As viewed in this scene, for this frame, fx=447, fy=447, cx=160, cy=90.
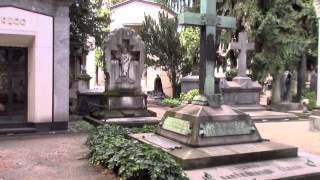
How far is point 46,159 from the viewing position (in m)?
8.09

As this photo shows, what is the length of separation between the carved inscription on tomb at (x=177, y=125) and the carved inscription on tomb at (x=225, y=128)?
0.27 m

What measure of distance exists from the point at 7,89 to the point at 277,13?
530 inches

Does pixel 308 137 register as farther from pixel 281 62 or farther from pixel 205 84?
pixel 281 62

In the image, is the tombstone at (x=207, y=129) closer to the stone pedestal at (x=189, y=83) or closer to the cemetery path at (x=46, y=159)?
the cemetery path at (x=46, y=159)

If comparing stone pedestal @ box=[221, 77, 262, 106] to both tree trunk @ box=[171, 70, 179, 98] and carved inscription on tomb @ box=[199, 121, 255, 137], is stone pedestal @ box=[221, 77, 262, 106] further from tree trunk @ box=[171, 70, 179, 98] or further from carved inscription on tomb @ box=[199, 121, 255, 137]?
carved inscription on tomb @ box=[199, 121, 255, 137]

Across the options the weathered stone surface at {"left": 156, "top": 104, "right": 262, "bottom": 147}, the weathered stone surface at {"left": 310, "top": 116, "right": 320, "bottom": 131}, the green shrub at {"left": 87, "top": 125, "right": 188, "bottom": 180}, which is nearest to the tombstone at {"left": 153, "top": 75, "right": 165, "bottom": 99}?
the weathered stone surface at {"left": 310, "top": 116, "right": 320, "bottom": 131}

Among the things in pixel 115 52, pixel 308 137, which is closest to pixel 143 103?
pixel 115 52

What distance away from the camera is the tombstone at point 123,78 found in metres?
13.9

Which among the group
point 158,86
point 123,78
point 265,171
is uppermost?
point 123,78

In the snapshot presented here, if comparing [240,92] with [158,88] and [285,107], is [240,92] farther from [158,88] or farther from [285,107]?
[158,88]

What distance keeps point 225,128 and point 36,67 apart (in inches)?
257

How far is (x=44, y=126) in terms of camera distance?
1222 centimetres

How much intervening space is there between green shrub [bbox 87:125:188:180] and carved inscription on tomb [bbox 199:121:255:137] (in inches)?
36.0

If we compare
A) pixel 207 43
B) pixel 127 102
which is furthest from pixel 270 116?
pixel 207 43
